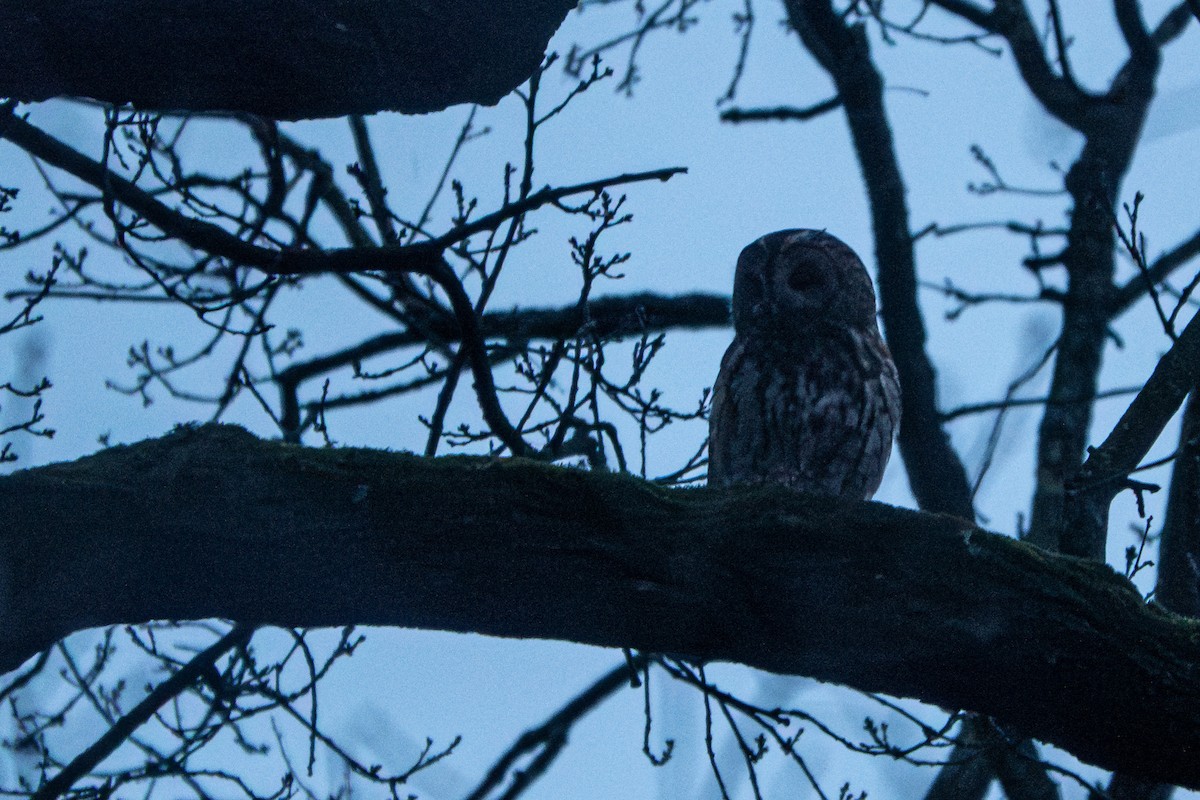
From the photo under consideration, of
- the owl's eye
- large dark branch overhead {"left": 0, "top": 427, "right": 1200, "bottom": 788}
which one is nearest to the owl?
the owl's eye

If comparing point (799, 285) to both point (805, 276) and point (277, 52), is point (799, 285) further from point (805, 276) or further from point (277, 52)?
point (277, 52)

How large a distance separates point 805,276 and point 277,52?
9.34 ft

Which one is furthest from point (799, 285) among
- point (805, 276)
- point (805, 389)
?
point (805, 389)

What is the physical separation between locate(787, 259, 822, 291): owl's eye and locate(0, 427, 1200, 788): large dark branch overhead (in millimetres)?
2568

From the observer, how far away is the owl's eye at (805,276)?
5344 millimetres

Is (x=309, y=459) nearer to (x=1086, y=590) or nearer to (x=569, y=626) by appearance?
(x=569, y=626)

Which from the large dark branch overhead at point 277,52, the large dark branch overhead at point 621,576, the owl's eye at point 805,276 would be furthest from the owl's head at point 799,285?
the large dark branch overhead at point 621,576

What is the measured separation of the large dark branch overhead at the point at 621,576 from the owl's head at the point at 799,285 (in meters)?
2.39

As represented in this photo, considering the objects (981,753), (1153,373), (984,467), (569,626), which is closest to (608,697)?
(984,467)

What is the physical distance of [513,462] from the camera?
2.87 m

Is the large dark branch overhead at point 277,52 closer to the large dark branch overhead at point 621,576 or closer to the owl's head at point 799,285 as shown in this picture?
the large dark branch overhead at point 621,576

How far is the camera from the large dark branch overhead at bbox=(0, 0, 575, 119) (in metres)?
2.90

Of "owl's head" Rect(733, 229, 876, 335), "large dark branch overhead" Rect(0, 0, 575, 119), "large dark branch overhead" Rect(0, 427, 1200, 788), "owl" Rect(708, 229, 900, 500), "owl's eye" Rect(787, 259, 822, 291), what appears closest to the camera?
"large dark branch overhead" Rect(0, 427, 1200, 788)

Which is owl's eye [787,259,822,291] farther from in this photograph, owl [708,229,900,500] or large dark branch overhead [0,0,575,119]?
large dark branch overhead [0,0,575,119]
